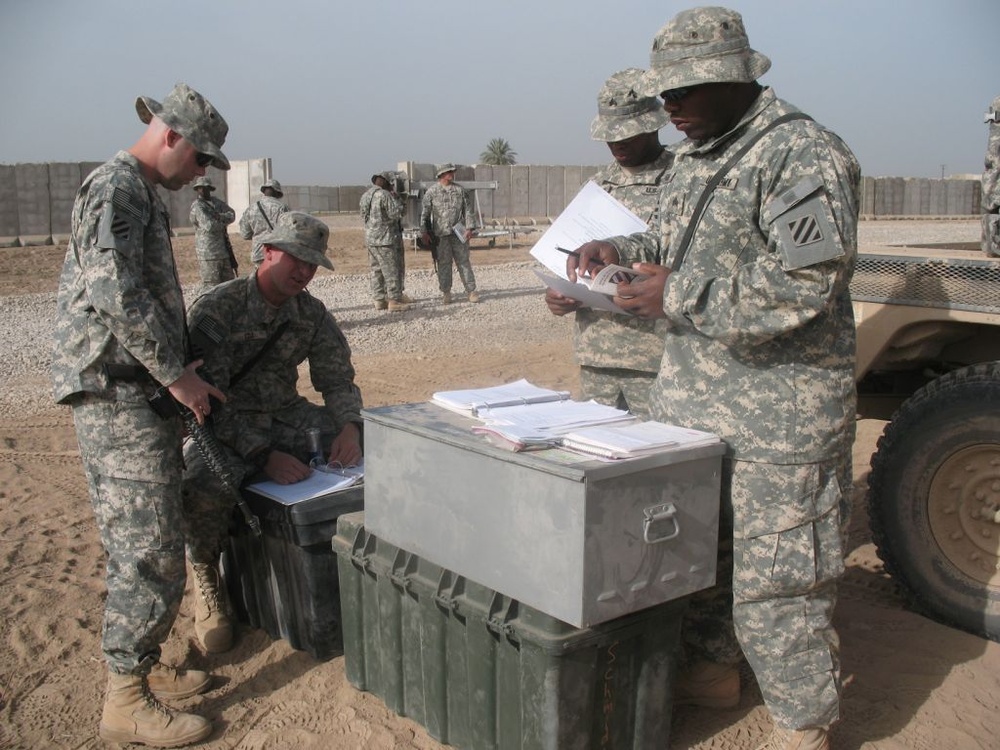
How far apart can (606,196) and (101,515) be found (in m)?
2.05

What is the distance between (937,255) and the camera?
3838 millimetres

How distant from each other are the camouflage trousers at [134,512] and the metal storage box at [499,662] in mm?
571

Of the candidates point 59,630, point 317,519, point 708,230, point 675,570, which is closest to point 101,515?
point 317,519

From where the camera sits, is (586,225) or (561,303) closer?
(586,225)

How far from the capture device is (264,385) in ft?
13.3

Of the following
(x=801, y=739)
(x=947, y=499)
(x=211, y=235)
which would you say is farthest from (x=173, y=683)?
(x=211, y=235)

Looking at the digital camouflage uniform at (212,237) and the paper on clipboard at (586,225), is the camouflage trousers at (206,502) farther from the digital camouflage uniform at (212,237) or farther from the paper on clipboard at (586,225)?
the digital camouflage uniform at (212,237)

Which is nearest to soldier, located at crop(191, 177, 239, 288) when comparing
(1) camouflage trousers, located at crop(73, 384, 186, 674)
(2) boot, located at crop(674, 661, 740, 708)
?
(1) camouflage trousers, located at crop(73, 384, 186, 674)

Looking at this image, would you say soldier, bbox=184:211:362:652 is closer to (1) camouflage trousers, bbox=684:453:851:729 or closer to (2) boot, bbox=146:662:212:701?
(2) boot, bbox=146:662:212:701

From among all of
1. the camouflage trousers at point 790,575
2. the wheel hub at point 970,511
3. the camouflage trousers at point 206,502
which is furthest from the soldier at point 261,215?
the camouflage trousers at point 790,575

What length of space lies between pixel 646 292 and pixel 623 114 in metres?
1.44

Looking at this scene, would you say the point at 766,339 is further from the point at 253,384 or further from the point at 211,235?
the point at 211,235

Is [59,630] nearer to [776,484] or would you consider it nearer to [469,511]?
[469,511]

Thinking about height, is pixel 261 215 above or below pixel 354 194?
below
